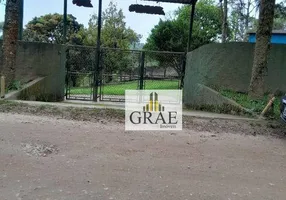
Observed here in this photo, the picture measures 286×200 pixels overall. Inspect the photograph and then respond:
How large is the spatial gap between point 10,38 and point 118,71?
15.0 feet

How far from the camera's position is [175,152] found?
459cm

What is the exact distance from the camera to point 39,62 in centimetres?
1020

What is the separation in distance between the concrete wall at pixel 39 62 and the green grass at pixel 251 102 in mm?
5383

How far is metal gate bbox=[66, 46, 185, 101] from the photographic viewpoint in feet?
36.5

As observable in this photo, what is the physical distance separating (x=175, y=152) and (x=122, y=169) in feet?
3.44

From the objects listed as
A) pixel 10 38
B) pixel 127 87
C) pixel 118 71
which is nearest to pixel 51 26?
pixel 127 87

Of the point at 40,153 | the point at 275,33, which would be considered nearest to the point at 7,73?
the point at 40,153

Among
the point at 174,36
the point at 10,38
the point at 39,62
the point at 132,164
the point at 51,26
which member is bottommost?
the point at 132,164

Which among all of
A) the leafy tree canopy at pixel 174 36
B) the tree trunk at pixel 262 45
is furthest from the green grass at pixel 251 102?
the leafy tree canopy at pixel 174 36

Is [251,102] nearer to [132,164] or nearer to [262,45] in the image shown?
[262,45]

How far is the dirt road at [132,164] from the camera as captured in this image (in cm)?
324

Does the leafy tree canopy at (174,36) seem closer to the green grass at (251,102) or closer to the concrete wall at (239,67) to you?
the concrete wall at (239,67)

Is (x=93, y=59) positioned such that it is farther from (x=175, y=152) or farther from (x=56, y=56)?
(x=175, y=152)

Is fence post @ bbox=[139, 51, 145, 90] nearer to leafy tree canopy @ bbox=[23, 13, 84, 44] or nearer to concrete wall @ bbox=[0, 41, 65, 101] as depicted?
concrete wall @ bbox=[0, 41, 65, 101]
